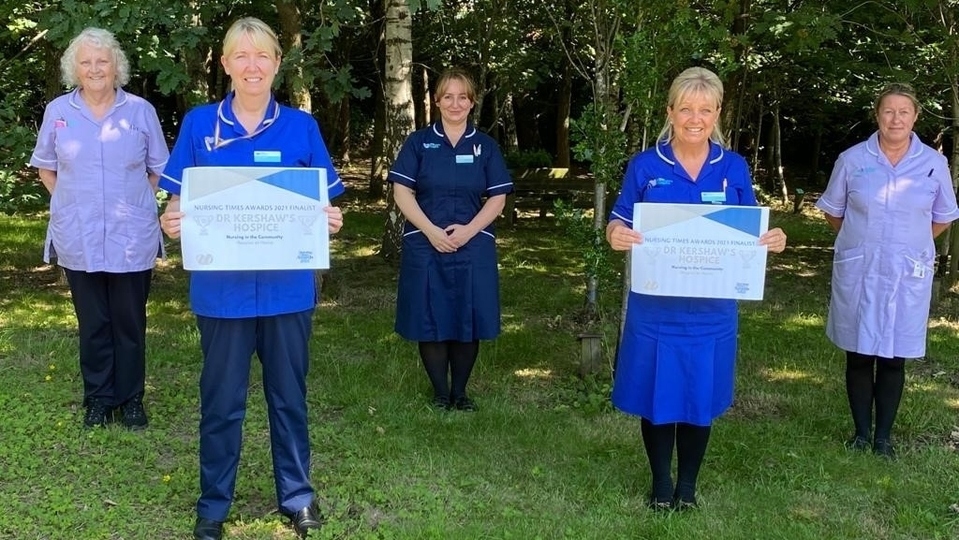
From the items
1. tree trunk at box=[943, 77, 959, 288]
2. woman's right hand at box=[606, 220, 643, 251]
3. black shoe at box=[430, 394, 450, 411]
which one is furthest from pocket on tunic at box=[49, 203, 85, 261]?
tree trunk at box=[943, 77, 959, 288]

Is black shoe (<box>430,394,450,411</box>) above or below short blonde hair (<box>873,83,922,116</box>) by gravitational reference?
below

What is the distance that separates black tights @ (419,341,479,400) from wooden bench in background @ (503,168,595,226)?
8.19 m

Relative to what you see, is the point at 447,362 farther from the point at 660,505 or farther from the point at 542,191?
the point at 542,191

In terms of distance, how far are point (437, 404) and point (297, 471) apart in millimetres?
1656

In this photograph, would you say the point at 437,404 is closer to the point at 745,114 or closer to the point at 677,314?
the point at 677,314

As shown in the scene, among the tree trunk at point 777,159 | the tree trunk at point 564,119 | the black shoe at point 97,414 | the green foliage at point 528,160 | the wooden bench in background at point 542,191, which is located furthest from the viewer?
the tree trunk at point 564,119

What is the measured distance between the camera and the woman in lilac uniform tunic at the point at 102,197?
4.41 meters

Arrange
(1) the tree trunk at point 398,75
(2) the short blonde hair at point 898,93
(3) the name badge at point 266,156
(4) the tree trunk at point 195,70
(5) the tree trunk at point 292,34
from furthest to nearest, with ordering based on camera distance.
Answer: (1) the tree trunk at point 398,75 → (5) the tree trunk at point 292,34 → (4) the tree trunk at point 195,70 → (2) the short blonde hair at point 898,93 → (3) the name badge at point 266,156

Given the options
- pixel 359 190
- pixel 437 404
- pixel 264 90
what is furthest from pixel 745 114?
pixel 264 90

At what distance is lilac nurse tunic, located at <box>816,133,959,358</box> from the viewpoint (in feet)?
14.3

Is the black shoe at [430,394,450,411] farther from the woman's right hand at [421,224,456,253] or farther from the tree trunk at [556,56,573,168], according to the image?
the tree trunk at [556,56,573,168]

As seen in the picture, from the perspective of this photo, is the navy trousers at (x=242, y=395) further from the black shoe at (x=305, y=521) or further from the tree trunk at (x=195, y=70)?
the tree trunk at (x=195, y=70)

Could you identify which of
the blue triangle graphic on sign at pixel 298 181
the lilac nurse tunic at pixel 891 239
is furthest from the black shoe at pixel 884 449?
the blue triangle graphic on sign at pixel 298 181

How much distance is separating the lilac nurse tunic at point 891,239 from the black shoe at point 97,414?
404 centimetres
